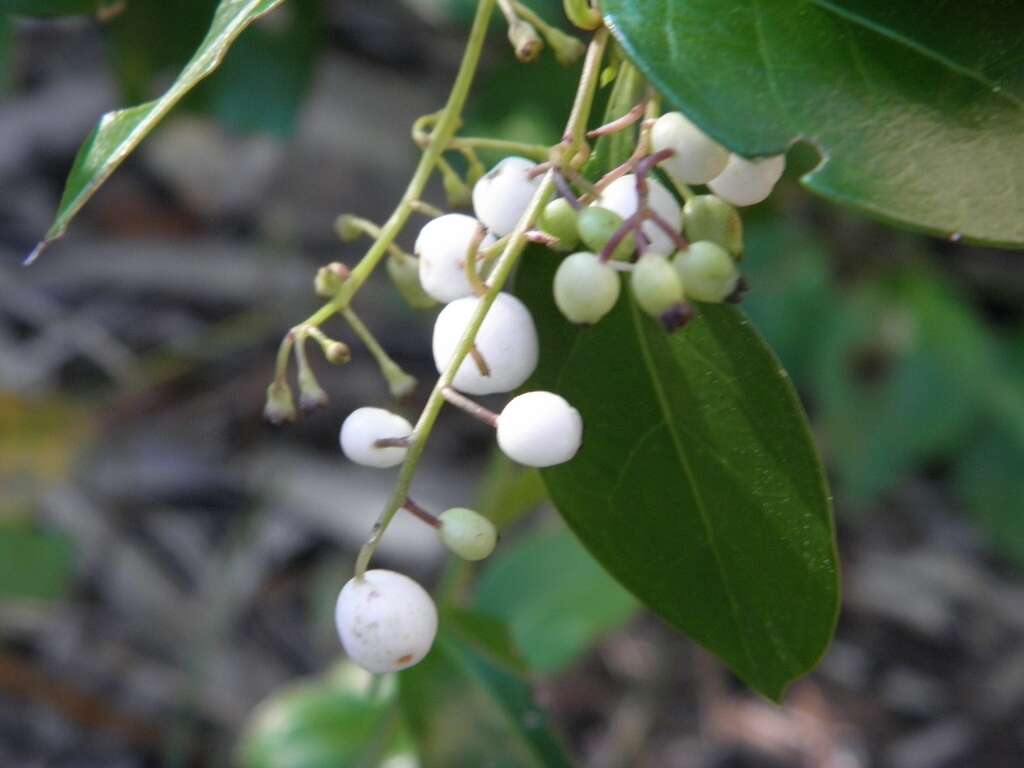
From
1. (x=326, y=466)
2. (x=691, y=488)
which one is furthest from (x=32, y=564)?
(x=691, y=488)

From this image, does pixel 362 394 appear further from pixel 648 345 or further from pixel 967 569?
pixel 648 345

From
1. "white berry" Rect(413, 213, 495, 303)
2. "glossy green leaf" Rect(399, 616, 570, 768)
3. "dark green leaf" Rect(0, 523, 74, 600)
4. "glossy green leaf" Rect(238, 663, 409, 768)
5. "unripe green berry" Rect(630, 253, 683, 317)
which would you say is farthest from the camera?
"dark green leaf" Rect(0, 523, 74, 600)

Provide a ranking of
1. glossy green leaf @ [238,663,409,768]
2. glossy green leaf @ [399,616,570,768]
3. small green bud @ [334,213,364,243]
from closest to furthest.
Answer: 1. small green bud @ [334,213,364,243]
2. glossy green leaf @ [399,616,570,768]
3. glossy green leaf @ [238,663,409,768]

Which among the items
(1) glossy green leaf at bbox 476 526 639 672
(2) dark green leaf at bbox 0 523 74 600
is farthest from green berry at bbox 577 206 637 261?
(2) dark green leaf at bbox 0 523 74 600

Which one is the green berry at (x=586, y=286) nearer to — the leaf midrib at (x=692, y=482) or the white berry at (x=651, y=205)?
the white berry at (x=651, y=205)

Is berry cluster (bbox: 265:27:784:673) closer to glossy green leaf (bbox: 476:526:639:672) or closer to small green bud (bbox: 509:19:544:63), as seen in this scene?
small green bud (bbox: 509:19:544:63)

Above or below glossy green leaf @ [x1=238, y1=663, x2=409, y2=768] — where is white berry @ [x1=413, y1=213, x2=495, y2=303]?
above
